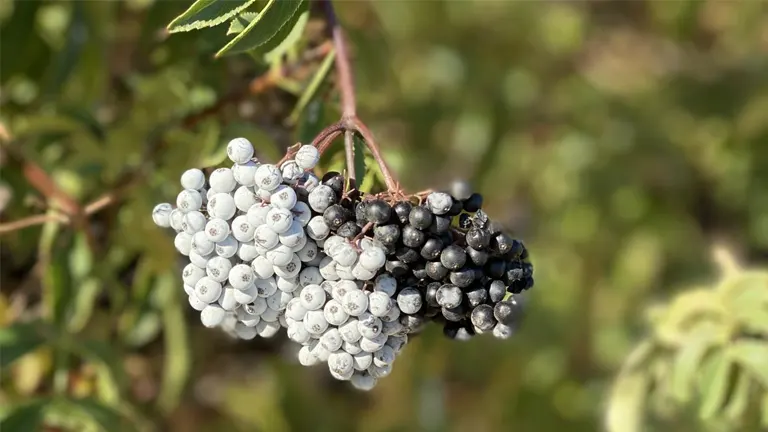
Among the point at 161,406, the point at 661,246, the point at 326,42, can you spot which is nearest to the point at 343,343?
the point at 326,42

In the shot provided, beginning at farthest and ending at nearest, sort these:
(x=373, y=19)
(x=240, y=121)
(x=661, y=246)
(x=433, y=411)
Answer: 1. (x=661, y=246)
2. (x=373, y=19)
3. (x=433, y=411)
4. (x=240, y=121)

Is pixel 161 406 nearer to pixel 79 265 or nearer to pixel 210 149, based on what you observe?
pixel 79 265

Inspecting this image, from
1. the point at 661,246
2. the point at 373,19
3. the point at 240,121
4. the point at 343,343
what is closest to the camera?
the point at 343,343

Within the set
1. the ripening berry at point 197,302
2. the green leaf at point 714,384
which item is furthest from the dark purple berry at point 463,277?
the green leaf at point 714,384

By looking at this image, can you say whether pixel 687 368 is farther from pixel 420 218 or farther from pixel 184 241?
pixel 184 241

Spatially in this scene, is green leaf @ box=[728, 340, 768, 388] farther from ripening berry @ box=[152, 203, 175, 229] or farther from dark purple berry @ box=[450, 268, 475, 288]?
ripening berry @ box=[152, 203, 175, 229]

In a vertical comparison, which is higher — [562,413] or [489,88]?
[489,88]

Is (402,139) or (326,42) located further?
(402,139)
